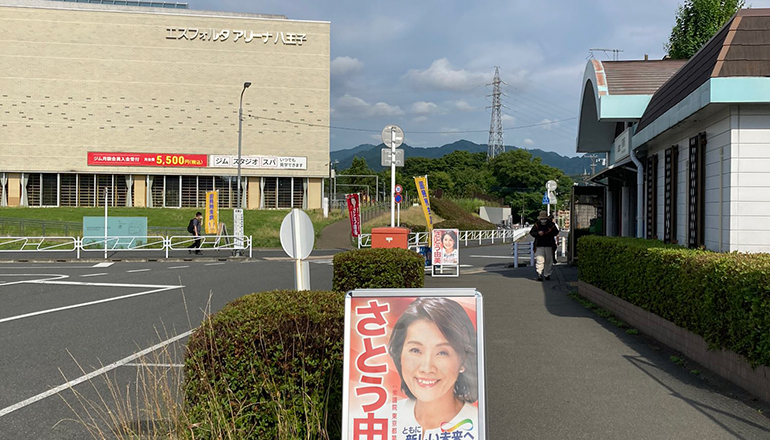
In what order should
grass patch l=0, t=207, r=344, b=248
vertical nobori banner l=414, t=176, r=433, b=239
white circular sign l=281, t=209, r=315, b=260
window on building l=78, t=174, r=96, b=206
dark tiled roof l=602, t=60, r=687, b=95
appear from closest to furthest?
white circular sign l=281, t=209, r=315, b=260 → dark tiled roof l=602, t=60, r=687, b=95 → vertical nobori banner l=414, t=176, r=433, b=239 → grass patch l=0, t=207, r=344, b=248 → window on building l=78, t=174, r=96, b=206

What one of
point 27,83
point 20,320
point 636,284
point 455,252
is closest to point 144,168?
point 27,83

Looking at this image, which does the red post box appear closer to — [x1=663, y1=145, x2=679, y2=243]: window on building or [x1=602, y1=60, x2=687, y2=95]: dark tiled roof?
[x1=663, y1=145, x2=679, y2=243]: window on building

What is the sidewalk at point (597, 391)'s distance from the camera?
16.2ft

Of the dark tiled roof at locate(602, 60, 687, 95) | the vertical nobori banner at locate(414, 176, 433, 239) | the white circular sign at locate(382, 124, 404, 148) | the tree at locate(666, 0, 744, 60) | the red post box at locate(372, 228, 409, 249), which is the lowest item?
the red post box at locate(372, 228, 409, 249)

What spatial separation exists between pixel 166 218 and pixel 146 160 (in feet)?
37.6

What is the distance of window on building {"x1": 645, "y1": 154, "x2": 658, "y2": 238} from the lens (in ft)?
42.7

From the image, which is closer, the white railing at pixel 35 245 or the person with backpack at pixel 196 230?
the person with backpack at pixel 196 230

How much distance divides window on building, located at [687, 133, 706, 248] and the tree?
847 inches

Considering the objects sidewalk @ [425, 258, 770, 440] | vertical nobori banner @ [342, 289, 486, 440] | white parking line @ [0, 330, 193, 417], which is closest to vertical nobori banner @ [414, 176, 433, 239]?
sidewalk @ [425, 258, 770, 440]

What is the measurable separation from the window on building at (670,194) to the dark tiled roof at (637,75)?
11.6 feet

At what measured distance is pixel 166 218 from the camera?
49500 millimetres

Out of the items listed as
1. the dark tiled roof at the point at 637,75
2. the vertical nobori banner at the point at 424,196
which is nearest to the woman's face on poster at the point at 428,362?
the dark tiled roof at the point at 637,75

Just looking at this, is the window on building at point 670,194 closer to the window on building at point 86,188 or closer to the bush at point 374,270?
the bush at point 374,270

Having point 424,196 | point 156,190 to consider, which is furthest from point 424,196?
point 156,190
